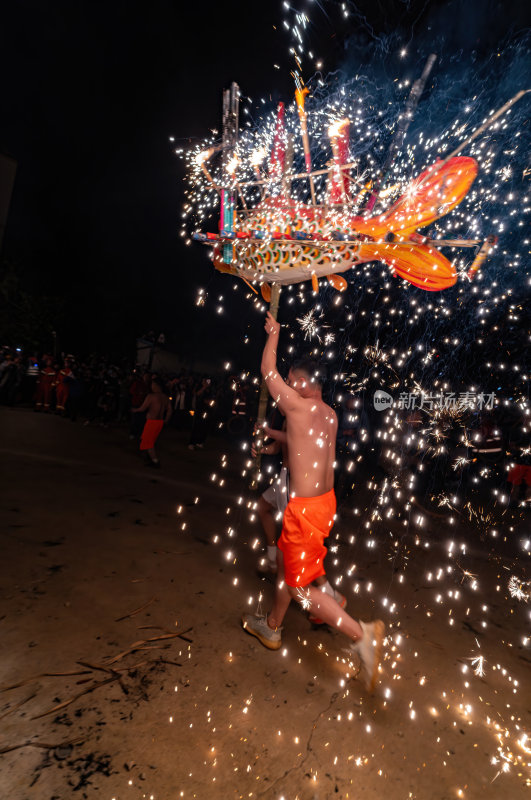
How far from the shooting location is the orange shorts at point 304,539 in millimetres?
2434

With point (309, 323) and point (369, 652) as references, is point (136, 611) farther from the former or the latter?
point (309, 323)

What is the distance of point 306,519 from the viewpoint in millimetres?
2496

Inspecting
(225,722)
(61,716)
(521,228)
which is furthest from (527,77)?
(61,716)

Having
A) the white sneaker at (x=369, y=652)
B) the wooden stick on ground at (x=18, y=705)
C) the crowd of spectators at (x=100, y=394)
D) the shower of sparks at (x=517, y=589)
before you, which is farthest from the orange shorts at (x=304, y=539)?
the crowd of spectators at (x=100, y=394)

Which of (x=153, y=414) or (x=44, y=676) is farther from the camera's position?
(x=153, y=414)

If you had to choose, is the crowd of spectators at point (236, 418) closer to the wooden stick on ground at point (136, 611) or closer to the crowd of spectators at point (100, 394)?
the crowd of spectators at point (100, 394)

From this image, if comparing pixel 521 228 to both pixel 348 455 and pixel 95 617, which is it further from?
pixel 95 617

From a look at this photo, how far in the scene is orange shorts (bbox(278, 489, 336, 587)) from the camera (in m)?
2.43

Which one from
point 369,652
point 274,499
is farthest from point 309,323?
point 369,652

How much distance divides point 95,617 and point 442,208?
384 centimetres

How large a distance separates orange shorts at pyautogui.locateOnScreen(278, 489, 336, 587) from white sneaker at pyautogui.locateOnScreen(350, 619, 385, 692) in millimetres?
426

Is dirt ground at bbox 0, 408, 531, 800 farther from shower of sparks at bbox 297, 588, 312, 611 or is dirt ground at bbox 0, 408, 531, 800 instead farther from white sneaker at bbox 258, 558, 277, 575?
shower of sparks at bbox 297, 588, 312, 611

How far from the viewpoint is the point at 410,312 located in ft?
29.0

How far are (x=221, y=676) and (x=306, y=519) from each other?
3.28 ft
